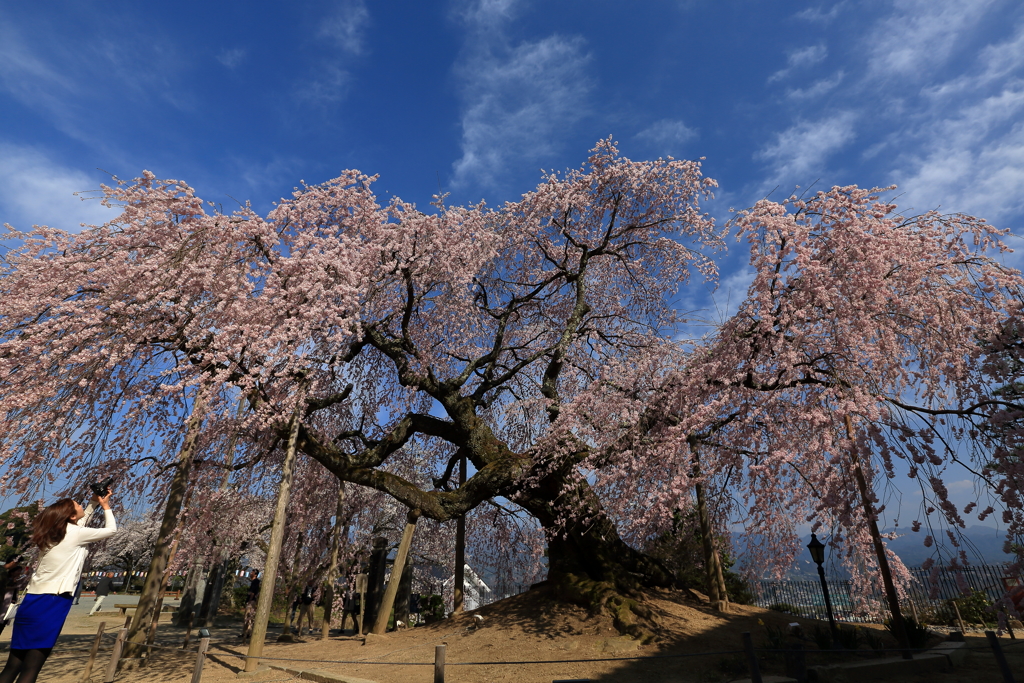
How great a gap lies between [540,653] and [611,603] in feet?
6.16

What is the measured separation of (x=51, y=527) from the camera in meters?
4.73

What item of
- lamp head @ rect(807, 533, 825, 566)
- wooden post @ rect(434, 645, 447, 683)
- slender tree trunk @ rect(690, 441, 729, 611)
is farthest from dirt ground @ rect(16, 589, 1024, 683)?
lamp head @ rect(807, 533, 825, 566)

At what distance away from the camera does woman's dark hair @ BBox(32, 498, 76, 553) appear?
4723 millimetres

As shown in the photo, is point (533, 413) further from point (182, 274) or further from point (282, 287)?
point (182, 274)

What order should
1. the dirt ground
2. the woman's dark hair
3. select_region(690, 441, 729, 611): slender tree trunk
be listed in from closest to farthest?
the woman's dark hair
the dirt ground
select_region(690, 441, 729, 611): slender tree trunk

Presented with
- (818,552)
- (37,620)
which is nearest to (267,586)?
(37,620)

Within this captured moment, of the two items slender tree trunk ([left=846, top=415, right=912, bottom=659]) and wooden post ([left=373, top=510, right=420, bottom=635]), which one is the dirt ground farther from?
slender tree trunk ([left=846, top=415, right=912, bottom=659])

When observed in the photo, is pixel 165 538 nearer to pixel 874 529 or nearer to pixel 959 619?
pixel 874 529

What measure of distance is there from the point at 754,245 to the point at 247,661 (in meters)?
11.9

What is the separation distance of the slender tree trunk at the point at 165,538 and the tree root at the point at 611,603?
331 inches

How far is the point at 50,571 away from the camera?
15.1ft

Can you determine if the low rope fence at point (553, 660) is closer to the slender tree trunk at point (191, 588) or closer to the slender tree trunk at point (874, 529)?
the slender tree trunk at point (874, 529)

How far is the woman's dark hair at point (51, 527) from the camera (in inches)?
186

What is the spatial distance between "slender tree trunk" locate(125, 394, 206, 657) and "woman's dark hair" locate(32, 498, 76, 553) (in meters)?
4.99
